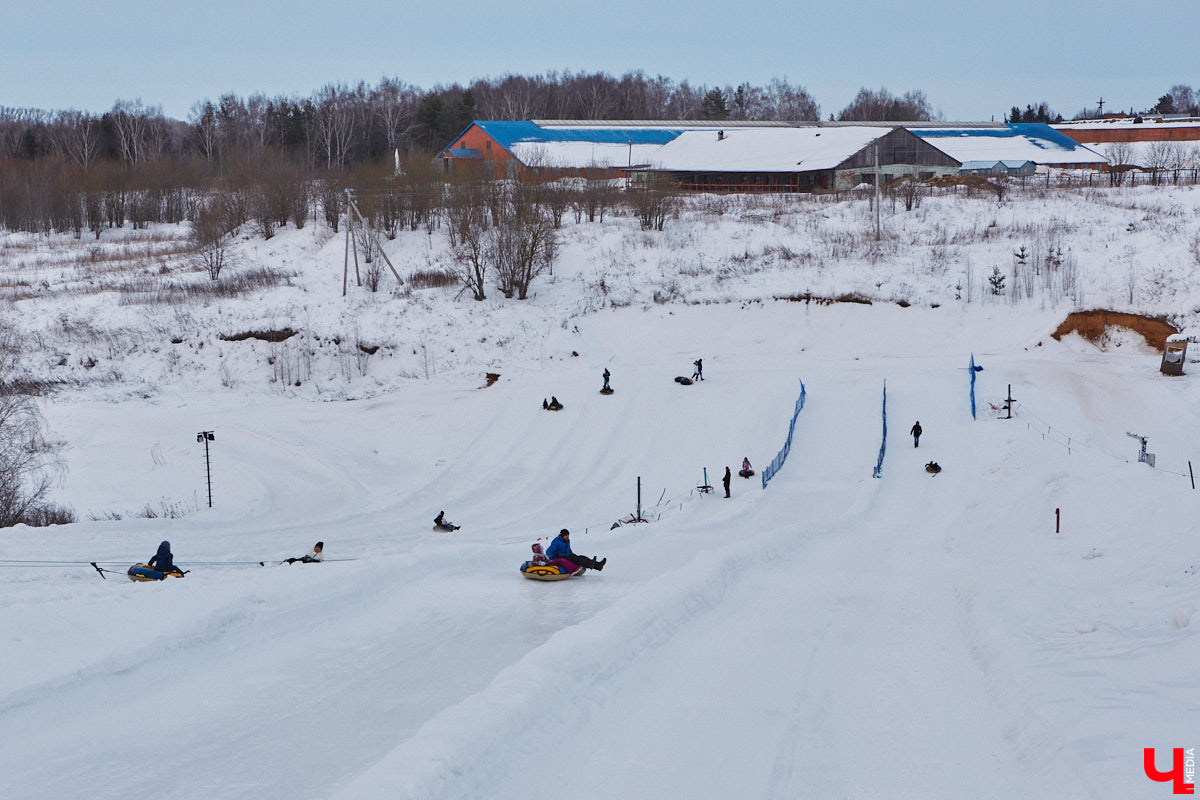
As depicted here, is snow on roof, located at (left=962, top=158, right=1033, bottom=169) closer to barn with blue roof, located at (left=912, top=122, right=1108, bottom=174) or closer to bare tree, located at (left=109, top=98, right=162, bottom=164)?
barn with blue roof, located at (left=912, top=122, right=1108, bottom=174)

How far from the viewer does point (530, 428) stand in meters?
30.7

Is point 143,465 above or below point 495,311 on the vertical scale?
below

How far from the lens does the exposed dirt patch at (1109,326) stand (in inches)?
1431

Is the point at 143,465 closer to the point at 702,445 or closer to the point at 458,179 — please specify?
the point at 702,445

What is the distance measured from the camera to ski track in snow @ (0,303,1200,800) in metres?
8.16

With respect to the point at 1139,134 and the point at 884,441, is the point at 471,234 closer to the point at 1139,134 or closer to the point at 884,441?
the point at 884,441

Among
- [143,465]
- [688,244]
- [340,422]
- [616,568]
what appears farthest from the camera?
[688,244]

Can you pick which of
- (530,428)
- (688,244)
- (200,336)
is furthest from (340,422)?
(688,244)

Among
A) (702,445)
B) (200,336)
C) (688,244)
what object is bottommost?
(702,445)

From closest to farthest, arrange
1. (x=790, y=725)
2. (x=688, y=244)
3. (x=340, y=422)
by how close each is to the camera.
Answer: (x=790, y=725), (x=340, y=422), (x=688, y=244)

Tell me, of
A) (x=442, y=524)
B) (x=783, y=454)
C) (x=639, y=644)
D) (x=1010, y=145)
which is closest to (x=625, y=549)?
(x=442, y=524)

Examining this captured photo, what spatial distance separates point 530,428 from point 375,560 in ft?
54.1

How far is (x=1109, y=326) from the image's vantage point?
1471 inches

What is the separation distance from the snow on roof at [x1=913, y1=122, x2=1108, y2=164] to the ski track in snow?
52.3 m
